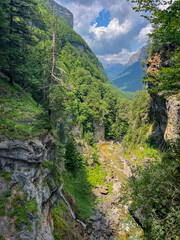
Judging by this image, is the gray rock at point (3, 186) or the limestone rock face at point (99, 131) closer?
the gray rock at point (3, 186)

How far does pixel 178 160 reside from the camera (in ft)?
21.2

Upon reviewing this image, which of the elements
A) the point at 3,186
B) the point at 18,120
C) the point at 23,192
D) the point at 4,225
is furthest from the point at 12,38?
the point at 4,225

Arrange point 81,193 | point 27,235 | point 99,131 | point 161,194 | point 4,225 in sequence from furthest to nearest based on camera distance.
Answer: point 99,131 < point 81,193 < point 27,235 < point 4,225 < point 161,194

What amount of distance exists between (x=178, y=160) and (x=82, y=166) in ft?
122

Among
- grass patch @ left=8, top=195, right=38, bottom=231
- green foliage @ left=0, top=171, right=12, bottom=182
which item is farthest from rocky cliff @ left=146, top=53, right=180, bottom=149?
green foliage @ left=0, top=171, right=12, bottom=182

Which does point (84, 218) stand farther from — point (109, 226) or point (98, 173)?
point (98, 173)

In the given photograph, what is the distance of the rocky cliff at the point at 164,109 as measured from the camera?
18.8 m

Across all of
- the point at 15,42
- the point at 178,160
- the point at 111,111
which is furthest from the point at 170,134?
the point at 111,111

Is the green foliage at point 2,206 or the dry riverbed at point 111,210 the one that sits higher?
the green foliage at point 2,206

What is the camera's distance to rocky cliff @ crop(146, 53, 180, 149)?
18.8 meters

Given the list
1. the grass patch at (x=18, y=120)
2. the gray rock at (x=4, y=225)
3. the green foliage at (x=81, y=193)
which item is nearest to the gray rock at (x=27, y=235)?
the gray rock at (x=4, y=225)

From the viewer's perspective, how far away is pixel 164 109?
81.9ft

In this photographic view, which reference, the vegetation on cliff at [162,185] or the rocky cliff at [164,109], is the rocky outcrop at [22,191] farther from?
the rocky cliff at [164,109]

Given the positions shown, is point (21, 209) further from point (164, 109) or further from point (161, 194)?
point (164, 109)
